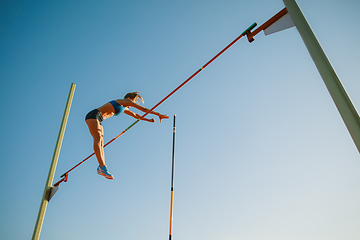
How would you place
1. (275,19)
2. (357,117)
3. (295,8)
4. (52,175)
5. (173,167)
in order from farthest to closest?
1. (173,167)
2. (52,175)
3. (275,19)
4. (295,8)
5. (357,117)

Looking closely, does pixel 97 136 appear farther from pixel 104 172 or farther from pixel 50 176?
pixel 50 176

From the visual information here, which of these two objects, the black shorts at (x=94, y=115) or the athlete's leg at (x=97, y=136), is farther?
the black shorts at (x=94, y=115)

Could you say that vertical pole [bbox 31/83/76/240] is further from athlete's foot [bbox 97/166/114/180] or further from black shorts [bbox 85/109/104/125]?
athlete's foot [bbox 97/166/114/180]

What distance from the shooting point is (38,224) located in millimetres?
3082

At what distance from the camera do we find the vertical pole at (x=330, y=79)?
149cm

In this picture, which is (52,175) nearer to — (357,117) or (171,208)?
(171,208)

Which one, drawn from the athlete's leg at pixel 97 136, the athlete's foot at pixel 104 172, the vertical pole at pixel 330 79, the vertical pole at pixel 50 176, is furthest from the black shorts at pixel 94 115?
the vertical pole at pixel 330 79

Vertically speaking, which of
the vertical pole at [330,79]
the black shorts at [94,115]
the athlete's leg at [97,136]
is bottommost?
the vertical pole at [330,79]

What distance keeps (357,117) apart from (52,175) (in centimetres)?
378

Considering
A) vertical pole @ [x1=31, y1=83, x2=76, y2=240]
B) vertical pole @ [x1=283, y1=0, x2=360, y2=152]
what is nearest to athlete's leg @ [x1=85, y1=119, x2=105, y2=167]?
vertical pole @ [x1=31, y1=83, x2=76, y2=240]

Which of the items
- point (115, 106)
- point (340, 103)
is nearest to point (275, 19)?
point (340, 103)

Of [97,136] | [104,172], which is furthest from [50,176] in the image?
[97,136]

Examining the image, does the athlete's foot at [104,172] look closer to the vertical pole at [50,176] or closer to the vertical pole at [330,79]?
the vertical pole at [50,176]

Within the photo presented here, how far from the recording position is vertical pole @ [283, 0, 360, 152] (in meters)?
1.49
